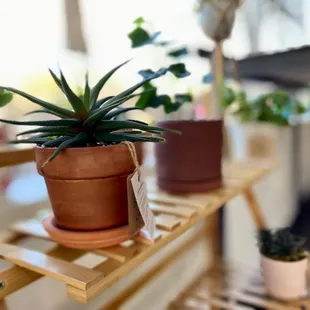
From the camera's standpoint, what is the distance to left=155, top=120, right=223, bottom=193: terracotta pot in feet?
2.60

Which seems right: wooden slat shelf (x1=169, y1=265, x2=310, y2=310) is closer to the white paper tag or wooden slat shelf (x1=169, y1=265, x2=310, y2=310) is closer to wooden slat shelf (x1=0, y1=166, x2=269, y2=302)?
wooden slat shelf (x1=0, y1=166, x2=269, y2=302)

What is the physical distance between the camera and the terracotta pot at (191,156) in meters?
0.79

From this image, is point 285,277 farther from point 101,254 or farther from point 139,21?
point 139,21

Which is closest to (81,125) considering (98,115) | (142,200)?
(98,115)

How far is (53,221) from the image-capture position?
25.0 inches

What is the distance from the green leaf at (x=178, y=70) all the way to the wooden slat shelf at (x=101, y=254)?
0.84ft

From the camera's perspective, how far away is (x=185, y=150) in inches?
31.3

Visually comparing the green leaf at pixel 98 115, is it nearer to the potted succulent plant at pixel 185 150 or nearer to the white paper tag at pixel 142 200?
the white paper tag at pixel 142 200

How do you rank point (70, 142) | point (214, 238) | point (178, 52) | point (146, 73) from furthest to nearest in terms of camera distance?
point (214, 238) → point (178, 52) → point (146, 73) → point (70, 142)

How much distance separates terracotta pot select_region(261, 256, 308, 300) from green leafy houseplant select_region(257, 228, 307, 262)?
0.02 m

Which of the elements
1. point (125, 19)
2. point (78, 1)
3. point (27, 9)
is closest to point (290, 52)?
point (125, 19)

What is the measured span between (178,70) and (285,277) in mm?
559

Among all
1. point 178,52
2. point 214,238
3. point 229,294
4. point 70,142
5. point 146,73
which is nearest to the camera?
point 70,142

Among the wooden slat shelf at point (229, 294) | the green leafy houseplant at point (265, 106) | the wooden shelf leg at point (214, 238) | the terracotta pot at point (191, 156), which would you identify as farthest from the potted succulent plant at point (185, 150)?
the wooden shelf leg at point (214, 238)
